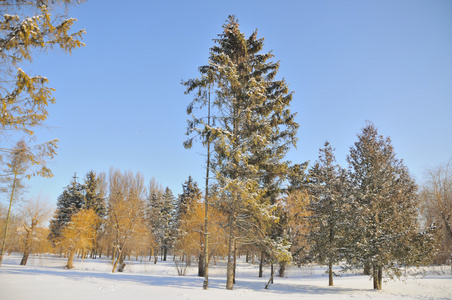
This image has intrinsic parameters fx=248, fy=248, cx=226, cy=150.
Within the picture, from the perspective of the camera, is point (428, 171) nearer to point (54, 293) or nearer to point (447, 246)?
point (447, 246)

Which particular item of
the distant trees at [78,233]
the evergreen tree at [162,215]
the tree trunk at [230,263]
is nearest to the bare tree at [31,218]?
the distant trees at [78,233]

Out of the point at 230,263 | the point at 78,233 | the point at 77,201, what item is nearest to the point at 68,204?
the point at 77,201

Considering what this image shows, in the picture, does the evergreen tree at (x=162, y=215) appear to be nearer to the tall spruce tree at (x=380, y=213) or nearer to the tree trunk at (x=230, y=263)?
Answer: the tree trunk at (x=230, y=263)

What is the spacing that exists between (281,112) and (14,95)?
11455 mm

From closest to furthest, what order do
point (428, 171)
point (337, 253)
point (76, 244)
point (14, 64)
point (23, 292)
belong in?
1. point (14, 64)
2. point (23, 292)
3. point (337, 253)
4. point (428, 171)
5. point (76, 244)

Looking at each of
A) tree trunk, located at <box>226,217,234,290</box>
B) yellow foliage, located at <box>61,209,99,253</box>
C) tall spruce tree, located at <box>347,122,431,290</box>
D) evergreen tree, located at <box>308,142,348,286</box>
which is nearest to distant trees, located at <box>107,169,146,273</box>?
yellow foliage, located at <box>61,209,99,253</box>

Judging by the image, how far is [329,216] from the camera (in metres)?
16.7

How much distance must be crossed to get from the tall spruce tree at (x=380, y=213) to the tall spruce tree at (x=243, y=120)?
219 inches

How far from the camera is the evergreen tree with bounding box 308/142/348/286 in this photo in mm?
15258

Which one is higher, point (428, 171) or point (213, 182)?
point (428, 171)

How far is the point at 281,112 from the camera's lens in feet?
45.8

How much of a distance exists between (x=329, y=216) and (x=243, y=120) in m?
9.35

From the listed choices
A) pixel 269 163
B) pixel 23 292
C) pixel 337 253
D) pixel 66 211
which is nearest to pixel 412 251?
pixel 337 253

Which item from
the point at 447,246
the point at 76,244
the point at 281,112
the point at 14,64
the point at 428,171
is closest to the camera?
the point at 14,64
